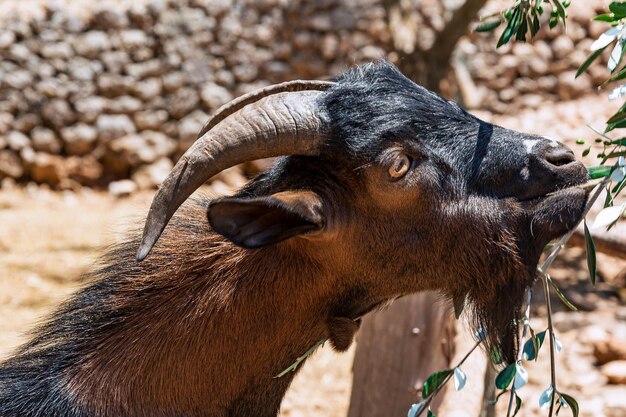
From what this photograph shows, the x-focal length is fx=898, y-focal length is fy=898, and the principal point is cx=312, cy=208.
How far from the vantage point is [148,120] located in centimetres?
1160

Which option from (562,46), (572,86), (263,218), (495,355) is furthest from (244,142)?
(562,46)

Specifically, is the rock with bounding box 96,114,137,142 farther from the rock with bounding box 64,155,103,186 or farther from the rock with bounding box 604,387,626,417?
the rock with bounding box 604,387,626,417

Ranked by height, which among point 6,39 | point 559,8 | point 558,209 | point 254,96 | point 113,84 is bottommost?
point 113,84

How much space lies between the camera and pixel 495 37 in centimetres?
1201

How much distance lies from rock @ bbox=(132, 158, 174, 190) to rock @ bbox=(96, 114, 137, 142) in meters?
0.54

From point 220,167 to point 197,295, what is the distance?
0.60 m

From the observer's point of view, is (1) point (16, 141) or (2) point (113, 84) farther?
(2) point (113, 84)

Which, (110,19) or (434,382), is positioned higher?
(434,382)

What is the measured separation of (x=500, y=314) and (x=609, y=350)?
3.49m

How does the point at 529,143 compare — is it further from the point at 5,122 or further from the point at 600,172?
the point at 5,122

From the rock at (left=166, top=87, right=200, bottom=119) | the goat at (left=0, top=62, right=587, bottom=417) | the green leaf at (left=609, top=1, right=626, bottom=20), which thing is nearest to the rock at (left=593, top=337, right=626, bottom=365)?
the goat at (left=0, top=62, right=587, bottom=417)

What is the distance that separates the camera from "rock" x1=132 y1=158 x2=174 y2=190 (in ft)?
37.2

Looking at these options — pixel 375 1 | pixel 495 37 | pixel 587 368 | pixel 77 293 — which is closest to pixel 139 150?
pixel 375 1

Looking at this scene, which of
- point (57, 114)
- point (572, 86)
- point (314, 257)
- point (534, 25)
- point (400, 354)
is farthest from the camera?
point (572, 86)
